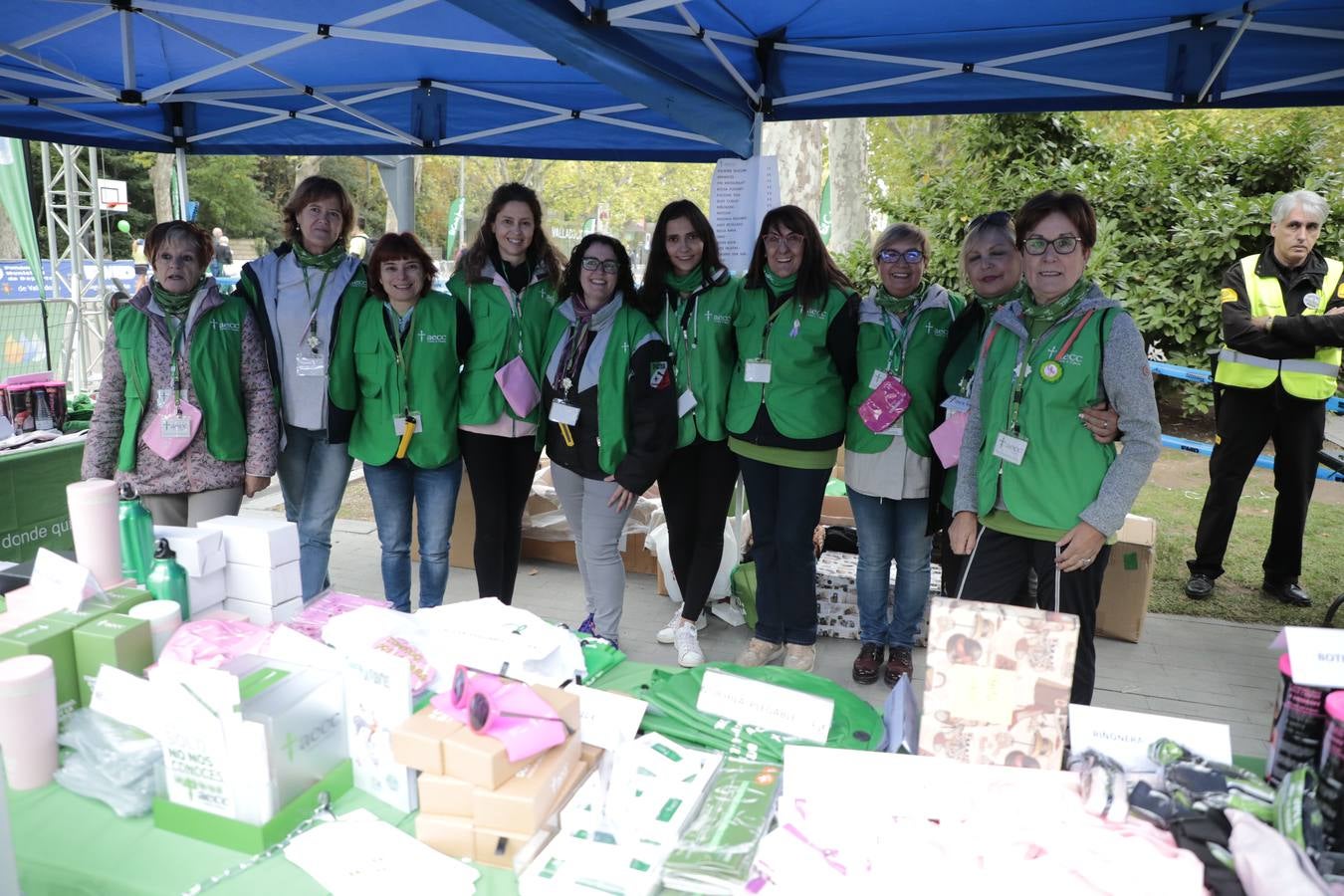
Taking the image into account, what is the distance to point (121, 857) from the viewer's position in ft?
4.40

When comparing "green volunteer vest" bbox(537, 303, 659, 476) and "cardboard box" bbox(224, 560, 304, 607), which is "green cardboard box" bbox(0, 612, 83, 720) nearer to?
"cardboard box" bbox(224, 560, 304, 607)

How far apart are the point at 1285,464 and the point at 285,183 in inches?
1432

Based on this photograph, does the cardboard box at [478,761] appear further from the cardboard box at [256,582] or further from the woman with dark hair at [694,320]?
the woman with dark hair at [694,320]

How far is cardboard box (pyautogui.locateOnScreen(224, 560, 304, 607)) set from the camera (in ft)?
6.38

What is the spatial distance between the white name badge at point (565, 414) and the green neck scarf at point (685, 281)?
57 cm

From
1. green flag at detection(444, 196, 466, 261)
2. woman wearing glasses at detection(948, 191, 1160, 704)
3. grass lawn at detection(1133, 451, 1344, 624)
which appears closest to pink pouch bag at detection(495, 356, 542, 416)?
woman wearing glasses at detection(948, 191, 1160, 704)

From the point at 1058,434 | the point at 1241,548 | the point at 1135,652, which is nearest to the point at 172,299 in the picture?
the point at 1058,434

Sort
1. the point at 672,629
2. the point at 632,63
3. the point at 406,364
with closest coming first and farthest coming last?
the point at 632,63
the point at 406,364
the point at 672,629

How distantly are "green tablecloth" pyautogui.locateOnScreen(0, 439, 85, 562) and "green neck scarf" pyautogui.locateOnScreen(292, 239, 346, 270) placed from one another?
169 centimetres

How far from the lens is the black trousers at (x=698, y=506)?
10.6ft

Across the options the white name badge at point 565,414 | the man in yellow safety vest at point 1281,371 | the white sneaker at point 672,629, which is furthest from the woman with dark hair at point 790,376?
the man in yellow safety vest at point 1281,371

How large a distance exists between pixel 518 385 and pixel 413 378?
Result: 364 mm

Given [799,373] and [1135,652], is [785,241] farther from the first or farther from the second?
[1135,652]

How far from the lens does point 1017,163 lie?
8.08 meters
